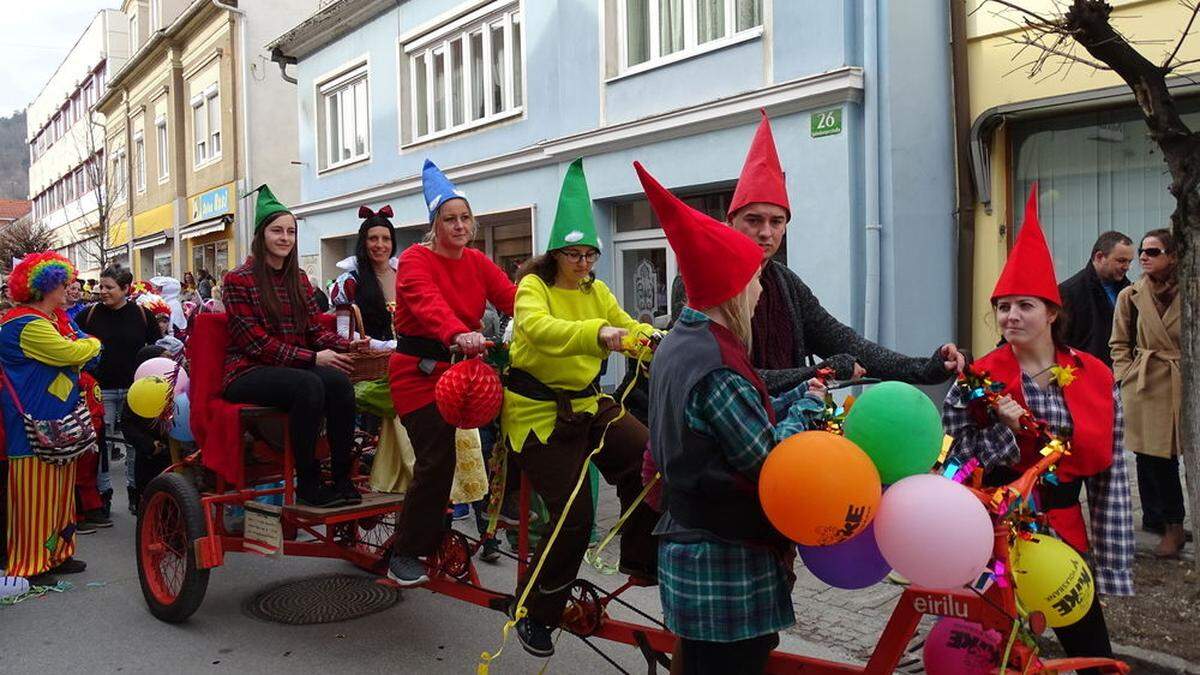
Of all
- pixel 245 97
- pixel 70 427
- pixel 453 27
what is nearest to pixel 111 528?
pixel 70 427

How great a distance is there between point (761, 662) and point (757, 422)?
30.1 inches

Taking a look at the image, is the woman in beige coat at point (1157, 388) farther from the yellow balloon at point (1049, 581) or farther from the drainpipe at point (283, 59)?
the drainpipe at point (283, 59)

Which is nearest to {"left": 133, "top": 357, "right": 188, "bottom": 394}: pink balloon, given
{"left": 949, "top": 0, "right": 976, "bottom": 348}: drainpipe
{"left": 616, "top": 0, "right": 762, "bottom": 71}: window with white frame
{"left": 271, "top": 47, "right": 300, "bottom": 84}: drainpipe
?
{"left": 616, "top": 0, "right": 762, "bottom": 71}: window with white frame

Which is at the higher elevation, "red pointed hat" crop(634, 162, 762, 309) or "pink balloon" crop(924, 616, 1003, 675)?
"red pointed hat" crop(634, 162, 762, 309)

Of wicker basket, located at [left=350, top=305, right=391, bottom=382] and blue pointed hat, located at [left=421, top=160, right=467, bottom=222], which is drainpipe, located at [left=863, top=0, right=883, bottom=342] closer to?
wicker basket, located at [left=350, top=305, right=391, bottom=382]

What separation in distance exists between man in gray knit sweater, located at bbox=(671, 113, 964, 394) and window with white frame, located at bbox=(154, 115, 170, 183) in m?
29.6

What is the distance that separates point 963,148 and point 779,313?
6.62 meters

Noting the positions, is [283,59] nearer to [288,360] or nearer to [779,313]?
[288,360]

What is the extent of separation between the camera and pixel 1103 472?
3.46 m

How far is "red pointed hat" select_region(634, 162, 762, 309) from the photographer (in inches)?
101

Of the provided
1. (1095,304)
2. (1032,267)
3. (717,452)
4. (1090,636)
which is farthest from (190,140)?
(1090,636)

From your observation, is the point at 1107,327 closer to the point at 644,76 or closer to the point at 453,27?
the point at 644,76

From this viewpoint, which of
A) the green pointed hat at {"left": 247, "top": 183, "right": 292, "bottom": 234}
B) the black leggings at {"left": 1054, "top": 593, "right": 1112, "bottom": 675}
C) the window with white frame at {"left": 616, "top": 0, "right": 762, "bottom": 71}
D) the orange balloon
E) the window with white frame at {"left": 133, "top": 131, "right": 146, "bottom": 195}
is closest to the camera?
the orange balloon

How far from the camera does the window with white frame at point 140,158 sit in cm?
3222
